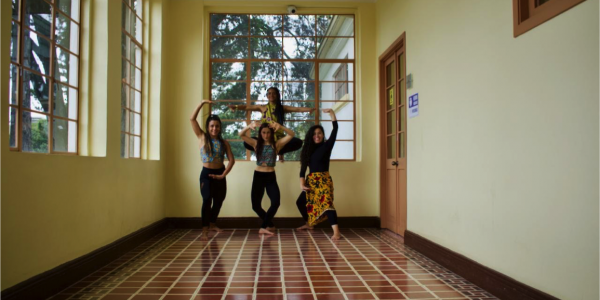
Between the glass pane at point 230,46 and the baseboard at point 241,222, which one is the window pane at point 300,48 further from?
the baseboard at point 241,222

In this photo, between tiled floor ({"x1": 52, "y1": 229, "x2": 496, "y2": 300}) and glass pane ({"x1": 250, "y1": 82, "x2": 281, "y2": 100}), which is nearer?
tiled floor ({"x1": 52, "y1": 229, "x2": 496, "y2": 300})

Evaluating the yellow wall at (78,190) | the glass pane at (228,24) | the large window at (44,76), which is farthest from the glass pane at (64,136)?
the glass pane at (228,24)

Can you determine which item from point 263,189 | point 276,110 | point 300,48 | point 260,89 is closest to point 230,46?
point 260,89

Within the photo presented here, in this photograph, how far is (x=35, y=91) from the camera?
10.3 ft

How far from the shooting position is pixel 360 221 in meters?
6.29

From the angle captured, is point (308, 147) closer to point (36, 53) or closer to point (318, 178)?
point (318, 178)

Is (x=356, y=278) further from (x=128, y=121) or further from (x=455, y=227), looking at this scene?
(x=128, y=121)

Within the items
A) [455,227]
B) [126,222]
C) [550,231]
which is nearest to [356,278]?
[455,227]

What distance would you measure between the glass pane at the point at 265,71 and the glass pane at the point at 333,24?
812 mm

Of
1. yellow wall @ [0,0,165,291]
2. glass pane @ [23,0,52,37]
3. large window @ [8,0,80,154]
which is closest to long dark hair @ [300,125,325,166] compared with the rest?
yellow wall @ [0,0,165,291]

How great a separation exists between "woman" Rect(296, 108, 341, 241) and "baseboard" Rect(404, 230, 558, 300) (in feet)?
4.38

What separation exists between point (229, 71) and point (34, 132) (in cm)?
359

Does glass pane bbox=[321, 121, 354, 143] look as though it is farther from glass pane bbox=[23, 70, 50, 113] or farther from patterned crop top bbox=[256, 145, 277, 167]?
glass pane bbox=[23, 70, 50, 113]

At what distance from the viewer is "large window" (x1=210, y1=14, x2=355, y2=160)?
6438 mm
